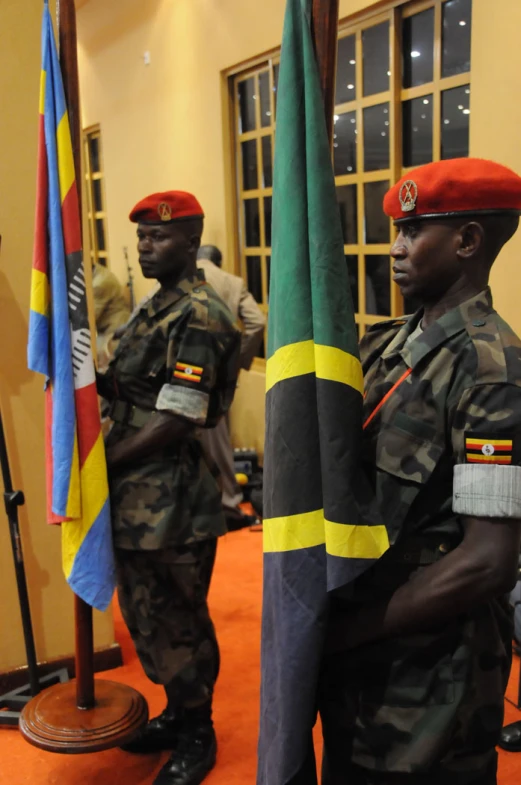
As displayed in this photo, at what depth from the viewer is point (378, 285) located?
402 centimetres

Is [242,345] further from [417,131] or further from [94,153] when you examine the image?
[94,153]

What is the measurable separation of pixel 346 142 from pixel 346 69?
0.36 metres

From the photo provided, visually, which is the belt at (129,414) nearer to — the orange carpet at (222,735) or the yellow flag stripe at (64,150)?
the yellow flag stripe at (64,150)

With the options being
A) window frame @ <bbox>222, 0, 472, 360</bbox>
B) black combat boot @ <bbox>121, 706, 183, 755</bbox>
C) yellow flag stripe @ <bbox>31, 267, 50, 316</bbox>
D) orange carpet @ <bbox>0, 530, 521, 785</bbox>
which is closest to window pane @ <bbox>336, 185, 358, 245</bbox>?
window frame @ <bbox>222, 0, 472, 360</bbox>

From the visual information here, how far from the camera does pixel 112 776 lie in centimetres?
218

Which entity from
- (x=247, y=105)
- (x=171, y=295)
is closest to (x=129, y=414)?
(x=171, y=295)

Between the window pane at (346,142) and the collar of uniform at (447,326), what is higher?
the window pane at (346,142)

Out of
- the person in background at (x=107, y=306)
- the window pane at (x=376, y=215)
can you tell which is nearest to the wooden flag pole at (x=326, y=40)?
the window pane at (x=376, y=215)

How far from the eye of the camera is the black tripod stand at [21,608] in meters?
2.40

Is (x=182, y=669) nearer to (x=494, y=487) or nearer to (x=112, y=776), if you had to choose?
(x=112, y=776)

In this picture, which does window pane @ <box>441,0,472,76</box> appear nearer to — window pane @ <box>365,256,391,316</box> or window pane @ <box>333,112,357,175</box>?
window pane @ <box>333,112,357,175</box>

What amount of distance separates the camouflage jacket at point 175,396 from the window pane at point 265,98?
2915 millimetres

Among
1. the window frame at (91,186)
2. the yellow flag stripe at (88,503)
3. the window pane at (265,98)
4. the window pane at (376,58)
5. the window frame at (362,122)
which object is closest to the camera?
the yellow flag stripe at (88,503)

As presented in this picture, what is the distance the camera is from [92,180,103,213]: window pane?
7.67 metres
